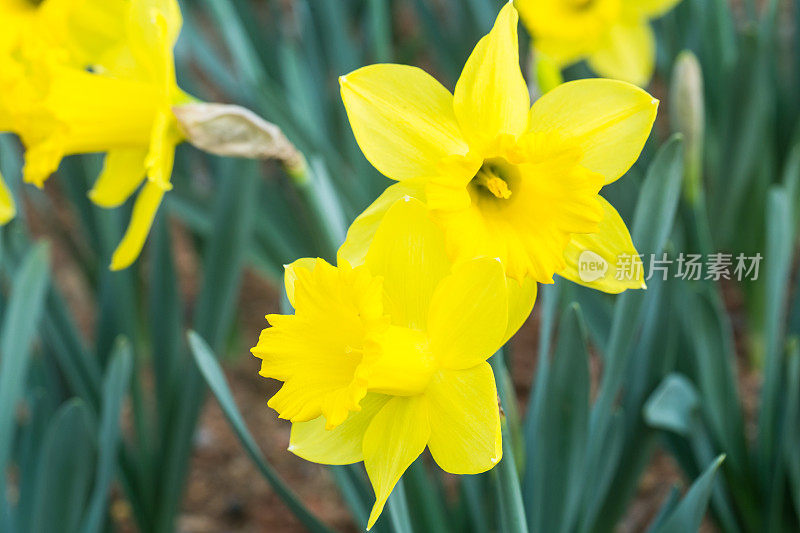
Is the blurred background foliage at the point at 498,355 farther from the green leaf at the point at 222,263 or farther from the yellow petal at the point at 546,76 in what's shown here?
the yellow petal at the point at 546,76

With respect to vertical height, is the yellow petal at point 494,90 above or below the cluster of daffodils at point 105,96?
above

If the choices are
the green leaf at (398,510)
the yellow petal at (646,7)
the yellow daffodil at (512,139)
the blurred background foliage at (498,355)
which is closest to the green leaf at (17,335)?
the blurred background foliage at (498,355)

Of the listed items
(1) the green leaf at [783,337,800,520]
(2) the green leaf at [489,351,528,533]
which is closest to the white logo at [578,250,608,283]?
(2) the green leaf at [489,351,528,533]

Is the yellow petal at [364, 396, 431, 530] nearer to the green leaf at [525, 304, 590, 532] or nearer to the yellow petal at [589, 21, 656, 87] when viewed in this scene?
the green leaf at [525, 304, 590, 532]

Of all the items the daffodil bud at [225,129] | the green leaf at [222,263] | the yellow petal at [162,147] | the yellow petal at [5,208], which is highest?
the daffodil bud at [225,129]

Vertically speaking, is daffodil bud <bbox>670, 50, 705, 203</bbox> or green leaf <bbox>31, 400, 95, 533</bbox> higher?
daffodil bud <bbox>670, 50, 705, 203</bbox>

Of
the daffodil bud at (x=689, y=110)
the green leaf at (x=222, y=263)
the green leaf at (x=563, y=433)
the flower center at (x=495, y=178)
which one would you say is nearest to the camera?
the flower center at (x=495, y=178)

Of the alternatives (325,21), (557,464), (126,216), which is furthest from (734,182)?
(126,216)
